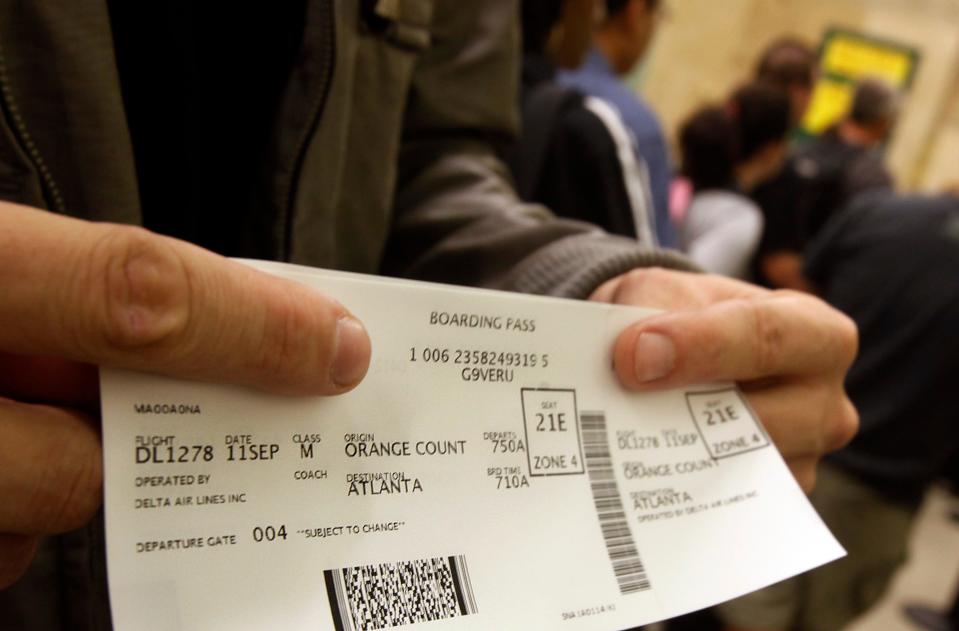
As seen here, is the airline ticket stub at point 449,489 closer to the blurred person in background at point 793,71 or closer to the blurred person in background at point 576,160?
the blurred person in background at point 576,160

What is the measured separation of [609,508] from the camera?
0.37 m

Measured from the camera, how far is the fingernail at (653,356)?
0.39 metres

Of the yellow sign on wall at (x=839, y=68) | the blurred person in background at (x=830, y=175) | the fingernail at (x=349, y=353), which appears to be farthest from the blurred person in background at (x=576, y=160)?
the yellow sign on wall at (x=839, y=68)

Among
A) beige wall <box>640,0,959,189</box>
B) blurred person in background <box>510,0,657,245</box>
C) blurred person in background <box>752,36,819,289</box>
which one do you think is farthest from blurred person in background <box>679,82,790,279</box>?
beige wall <box>640,0,959,189</box>

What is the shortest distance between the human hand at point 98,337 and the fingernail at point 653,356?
0.17 meters

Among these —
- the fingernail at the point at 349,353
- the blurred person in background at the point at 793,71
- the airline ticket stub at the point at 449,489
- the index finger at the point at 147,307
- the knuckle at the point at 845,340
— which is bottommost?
the blurred person in background at the point at 793,71

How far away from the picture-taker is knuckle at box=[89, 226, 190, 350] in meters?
0.24

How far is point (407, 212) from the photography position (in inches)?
24.2

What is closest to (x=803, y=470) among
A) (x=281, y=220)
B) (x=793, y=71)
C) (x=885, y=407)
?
(x=281, y=220)

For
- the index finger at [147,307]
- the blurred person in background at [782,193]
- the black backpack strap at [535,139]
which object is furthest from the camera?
the blurred person in background at [782,193]

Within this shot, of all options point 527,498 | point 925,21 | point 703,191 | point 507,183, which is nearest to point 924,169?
point 925,21

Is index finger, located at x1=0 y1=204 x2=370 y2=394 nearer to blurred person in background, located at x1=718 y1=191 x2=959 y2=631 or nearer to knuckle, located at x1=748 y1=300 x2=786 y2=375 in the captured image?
knuckle, located at x1=748 y1=300 x2=786 y2=375

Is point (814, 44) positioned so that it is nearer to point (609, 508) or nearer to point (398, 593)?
point (609, 508)

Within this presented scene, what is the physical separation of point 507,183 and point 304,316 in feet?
1.39
